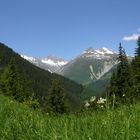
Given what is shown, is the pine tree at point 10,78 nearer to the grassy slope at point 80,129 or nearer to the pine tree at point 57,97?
the pine tree at point 57,97

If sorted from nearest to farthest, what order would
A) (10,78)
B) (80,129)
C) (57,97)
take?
1. (80,129)
2. (10,78)
3. (57,97)

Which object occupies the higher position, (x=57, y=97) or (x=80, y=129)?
(x=57, y=97)

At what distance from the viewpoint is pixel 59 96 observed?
81.4 meters

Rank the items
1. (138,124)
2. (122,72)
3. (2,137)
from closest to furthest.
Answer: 1. (138,124)
2. (2,137)
3. (122,72)

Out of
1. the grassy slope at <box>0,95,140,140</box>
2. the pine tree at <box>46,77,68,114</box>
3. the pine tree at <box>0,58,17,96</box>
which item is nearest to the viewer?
the grassy slope at <box>0,95,140,140</box>

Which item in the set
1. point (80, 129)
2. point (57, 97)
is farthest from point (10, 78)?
point (80, 129)

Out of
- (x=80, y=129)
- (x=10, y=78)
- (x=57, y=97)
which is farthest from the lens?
(x=57, y=97)

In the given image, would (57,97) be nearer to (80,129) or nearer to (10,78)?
(10,78)

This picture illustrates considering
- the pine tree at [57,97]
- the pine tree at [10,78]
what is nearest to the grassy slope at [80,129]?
the pine tree at [10,78]

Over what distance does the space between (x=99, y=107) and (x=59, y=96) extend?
74.6 m

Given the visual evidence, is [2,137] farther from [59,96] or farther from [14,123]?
[59,96]

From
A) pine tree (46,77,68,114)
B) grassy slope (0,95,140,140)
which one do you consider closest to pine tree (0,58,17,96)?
pine tree (46,77,68,114)

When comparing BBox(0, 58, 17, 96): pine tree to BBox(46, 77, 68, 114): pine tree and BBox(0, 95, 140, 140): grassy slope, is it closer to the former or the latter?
BBox(46, 77, 68, 114): pine tree

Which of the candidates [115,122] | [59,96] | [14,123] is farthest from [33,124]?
[59,96]
